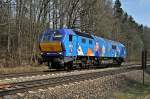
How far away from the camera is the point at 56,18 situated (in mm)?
46500

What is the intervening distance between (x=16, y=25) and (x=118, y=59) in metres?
13.8

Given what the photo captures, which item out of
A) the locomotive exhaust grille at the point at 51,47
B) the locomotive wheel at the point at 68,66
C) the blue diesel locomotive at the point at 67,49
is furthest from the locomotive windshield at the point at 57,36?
the locomotive wheel at the point at 68,66

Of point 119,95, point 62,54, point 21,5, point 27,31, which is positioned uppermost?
point 21,5

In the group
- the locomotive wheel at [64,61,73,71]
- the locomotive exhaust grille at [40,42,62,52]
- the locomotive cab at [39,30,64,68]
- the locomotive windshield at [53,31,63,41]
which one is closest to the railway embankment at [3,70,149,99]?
the locomotive cab at [39,30,64,68]

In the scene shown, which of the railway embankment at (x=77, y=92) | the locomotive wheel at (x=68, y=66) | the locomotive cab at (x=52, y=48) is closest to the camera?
the railway embankment at (x=77, y=92)

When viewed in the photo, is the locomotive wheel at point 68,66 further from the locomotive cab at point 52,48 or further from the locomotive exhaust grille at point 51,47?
the locomotive exhaust grille at point 51,47

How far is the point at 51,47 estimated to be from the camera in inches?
1019

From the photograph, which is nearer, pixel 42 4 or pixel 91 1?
pixel 42 4

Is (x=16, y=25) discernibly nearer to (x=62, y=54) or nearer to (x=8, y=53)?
(x=8, y=53)

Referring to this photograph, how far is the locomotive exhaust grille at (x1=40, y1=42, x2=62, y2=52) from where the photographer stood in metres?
25.6

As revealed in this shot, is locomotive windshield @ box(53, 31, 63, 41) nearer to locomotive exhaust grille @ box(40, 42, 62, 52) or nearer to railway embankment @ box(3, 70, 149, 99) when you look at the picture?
locomotive exhaust grille @ box(40, 42, 62, 52)

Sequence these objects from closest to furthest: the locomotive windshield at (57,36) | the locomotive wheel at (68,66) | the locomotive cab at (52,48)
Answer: the locomotive cab at (52,48), the locomotive windshield at (57,36), the locomotive wheel at (68,66)

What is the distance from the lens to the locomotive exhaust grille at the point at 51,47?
25586 mm

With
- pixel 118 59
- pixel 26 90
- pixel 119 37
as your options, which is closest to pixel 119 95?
pixel 26 90
